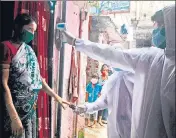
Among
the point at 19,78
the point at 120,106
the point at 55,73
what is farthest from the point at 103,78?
the point at 19,78

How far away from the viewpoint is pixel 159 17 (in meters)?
1.28

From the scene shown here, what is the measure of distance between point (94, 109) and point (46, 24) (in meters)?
0.66

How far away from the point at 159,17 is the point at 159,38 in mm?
115

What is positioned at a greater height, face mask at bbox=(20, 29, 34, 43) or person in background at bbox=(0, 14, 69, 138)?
face mask at bbox=(20, 29, 34, 43)

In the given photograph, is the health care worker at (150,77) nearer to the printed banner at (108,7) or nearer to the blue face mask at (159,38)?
the blue face mask at (159,38)

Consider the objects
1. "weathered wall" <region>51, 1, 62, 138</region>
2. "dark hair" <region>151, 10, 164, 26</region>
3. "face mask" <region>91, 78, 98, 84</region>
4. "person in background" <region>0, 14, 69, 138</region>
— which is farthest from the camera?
"face mask" <region>91, 78, 98, 84</region>

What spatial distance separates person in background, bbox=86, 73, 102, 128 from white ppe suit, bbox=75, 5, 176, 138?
19 centimetres

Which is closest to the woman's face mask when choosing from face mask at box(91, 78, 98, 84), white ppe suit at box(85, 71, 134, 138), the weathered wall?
the weathered wall

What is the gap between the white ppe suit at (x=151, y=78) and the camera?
119 centimetres

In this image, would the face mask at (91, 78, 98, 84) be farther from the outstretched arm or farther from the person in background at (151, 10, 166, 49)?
the person in background at (151, 10, 166, 49)

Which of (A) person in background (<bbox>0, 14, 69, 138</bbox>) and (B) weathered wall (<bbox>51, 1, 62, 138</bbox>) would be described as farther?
(B) weathered wall (<bbox>51, 1, 62, 138</bbox>)

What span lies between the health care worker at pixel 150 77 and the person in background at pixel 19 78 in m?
0.26

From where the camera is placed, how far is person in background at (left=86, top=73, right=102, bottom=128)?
5.03ft

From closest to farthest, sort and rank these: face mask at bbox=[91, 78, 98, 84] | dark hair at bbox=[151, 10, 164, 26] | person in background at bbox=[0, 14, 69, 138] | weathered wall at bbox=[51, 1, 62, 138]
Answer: person in background at bbox=[0, 14, 69, 138], dark hair at bbox=[151, 10, 164, 26], weathered wall at bbox=[51, 1, 62, 138], face mask at bbox=[91, 78, 98, 84]
